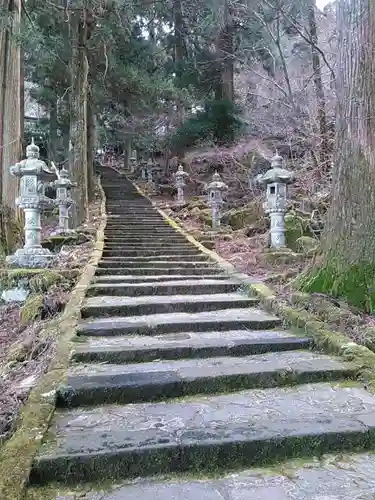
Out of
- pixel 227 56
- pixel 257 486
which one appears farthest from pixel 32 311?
pixel 227 56

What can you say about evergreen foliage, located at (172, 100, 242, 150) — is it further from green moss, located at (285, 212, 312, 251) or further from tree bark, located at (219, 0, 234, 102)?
green moss, located at (285, 212, 312, 251)

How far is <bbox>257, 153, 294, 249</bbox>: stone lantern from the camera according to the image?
731 cm

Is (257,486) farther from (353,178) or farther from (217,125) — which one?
(217,125)

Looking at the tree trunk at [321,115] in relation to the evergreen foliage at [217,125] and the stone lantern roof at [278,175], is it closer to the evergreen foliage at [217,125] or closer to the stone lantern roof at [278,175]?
the stone lantern roof at [278,175]

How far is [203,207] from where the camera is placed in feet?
46.1

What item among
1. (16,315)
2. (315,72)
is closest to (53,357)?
(16,315)

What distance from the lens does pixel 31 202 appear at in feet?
22.5

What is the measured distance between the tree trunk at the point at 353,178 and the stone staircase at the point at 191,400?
79 centimetres

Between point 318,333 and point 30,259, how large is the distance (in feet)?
15.2

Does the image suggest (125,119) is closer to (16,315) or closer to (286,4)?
(286,4)

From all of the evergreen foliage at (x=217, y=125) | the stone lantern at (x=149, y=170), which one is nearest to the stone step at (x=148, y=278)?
the evergreen foliage at (x=217, y=125)

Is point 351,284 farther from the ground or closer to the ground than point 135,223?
closer to the ground

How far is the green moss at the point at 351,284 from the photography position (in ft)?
13.8

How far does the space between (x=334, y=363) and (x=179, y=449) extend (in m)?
1.50
